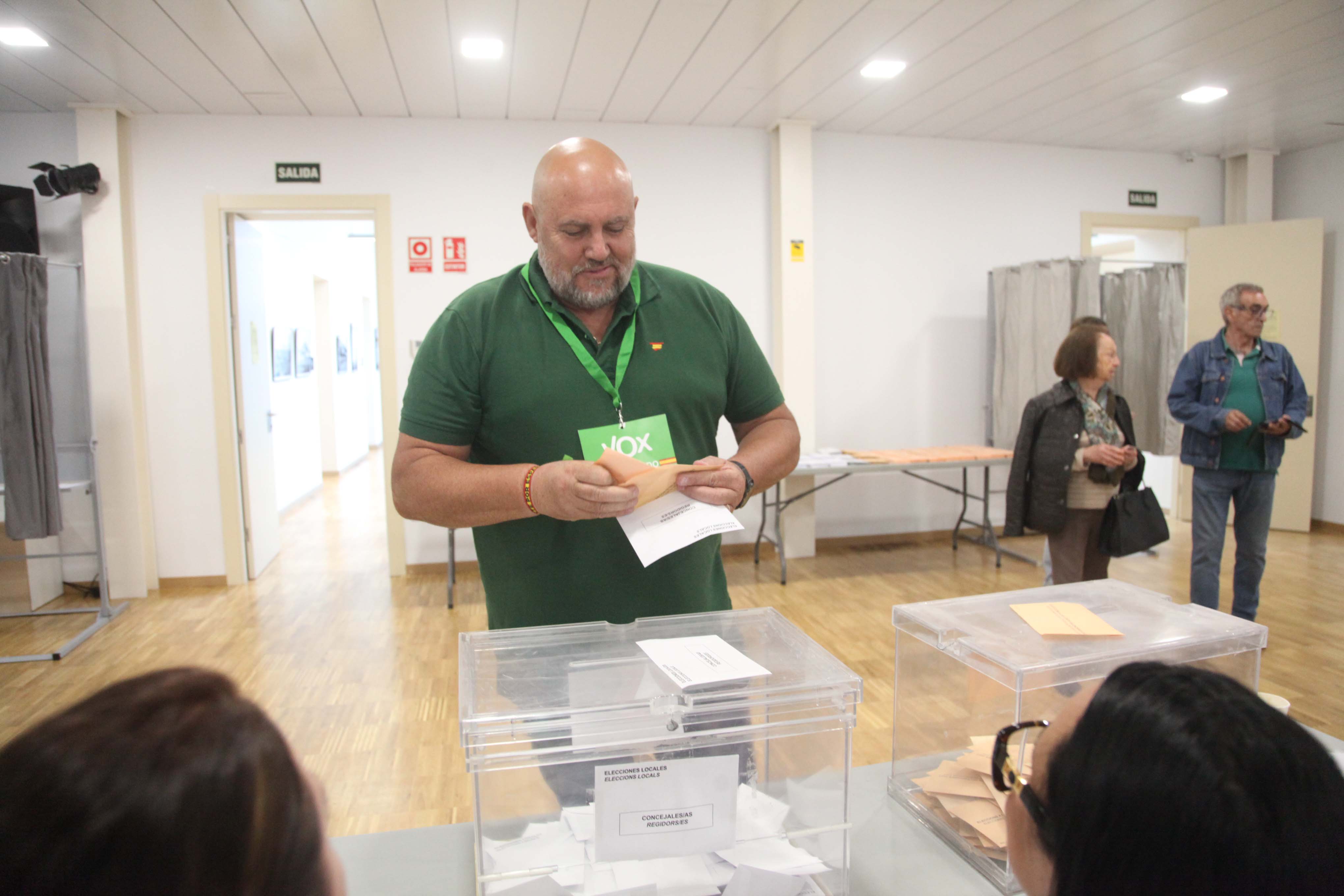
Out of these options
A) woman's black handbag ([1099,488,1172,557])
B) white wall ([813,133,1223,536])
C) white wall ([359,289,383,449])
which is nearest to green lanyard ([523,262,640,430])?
woman's black handbag ([1099,488,1172,557])

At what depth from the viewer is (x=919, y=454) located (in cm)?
535

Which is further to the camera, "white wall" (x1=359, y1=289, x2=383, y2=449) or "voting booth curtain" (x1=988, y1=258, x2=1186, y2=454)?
"white wall" (x1=359, y1=289, x2=383, y2=449)

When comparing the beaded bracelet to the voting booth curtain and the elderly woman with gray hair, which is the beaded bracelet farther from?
the voting booth curtain

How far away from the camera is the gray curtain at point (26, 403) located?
12.3 feet

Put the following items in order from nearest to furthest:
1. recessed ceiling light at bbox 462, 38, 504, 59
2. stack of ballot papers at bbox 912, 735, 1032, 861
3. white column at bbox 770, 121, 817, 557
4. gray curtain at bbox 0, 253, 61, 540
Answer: stack of ballot papers at bbox 912, 735, 1032, 861, gray curtain at bbox 0, 253, 61, 540, recessed ceiling light at bbox 462, 38, 504, 59, white column at bbox 770, 121, 817, 557

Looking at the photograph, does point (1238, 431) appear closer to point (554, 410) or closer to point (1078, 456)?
point (1078, 456)

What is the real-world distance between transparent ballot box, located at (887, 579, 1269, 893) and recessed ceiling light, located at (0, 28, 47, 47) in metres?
4.61

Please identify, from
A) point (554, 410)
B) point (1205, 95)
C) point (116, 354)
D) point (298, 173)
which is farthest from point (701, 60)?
point (116, 354)

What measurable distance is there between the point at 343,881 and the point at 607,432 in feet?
2.92

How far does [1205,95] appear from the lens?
495 cm

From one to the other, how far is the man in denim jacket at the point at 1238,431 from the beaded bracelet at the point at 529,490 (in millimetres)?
3424

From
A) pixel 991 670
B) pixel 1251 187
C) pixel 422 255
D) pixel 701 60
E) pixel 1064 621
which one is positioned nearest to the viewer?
pixel 991 670

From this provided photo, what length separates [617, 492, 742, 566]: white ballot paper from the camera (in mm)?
1211

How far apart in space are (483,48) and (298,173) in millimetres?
1786
